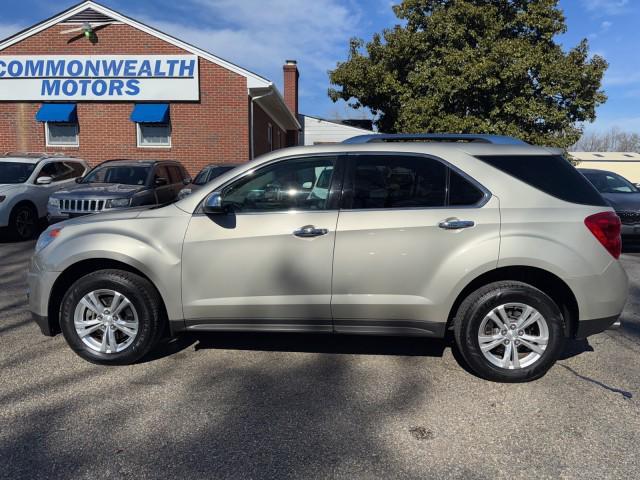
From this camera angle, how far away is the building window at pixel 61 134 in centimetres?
1518

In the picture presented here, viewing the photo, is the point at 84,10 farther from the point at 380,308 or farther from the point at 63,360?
the point at 380,308

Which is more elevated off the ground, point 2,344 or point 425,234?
point 425,234

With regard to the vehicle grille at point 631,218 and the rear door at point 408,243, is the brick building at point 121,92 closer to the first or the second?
the vehicle grille at point 631,218

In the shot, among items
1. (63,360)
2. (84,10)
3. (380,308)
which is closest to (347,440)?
(380,308)

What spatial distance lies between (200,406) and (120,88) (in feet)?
45.1

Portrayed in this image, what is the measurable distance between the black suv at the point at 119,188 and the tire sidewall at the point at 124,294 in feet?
13.7

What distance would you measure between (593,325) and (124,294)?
3488 mm

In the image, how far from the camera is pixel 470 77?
51.4ft

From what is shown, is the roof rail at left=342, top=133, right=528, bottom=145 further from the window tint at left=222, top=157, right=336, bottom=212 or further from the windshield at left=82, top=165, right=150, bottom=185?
the windshield at left=82, top=165, right=150, bottom=185

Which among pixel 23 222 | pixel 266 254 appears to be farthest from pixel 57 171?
pixel 266 254

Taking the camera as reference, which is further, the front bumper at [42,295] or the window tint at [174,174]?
the window tint at [174,174]

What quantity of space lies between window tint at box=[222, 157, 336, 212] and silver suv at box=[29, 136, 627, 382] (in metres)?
0.01

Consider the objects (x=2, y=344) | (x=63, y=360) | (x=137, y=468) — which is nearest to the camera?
(x=137, y=468)

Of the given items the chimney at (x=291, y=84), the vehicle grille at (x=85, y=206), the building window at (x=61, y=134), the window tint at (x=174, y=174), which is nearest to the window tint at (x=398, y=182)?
the vehicle grille at (x=85, y=206)
